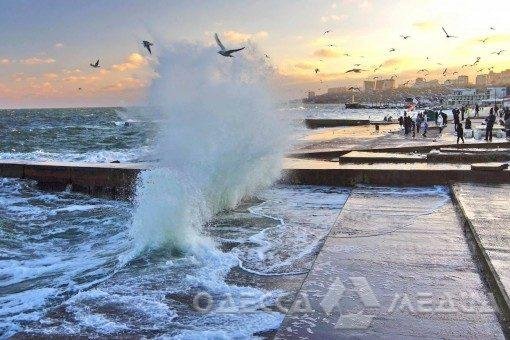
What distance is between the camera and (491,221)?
230 inches

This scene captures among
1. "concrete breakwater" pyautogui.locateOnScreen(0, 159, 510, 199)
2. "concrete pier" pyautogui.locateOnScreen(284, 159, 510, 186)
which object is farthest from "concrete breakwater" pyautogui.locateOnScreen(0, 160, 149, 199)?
"concrete pier" pyautogui.locateOnScreen(284, 159, 510, 186)

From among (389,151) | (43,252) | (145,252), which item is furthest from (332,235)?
(389,151)

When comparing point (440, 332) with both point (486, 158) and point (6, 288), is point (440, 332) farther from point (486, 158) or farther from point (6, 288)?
point (486, 158)

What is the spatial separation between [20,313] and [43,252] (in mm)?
2610

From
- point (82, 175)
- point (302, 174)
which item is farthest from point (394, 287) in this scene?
point (82, 175)

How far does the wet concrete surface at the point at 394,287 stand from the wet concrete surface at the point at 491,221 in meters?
0.16

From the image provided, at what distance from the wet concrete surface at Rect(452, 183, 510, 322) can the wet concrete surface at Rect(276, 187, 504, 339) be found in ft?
0.53

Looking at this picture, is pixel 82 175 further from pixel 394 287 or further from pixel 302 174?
pixel 394 287

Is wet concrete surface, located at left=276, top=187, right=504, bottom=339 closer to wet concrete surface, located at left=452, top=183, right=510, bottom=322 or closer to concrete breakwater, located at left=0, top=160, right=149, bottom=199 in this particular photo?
wet concrete surface, located at left=452, top=183, right=510, bottom=322

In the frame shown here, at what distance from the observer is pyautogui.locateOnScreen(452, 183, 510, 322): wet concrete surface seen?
4.16 metres

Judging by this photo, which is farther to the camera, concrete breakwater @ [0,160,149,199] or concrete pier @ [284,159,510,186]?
concrete breakwater @ [0,160,149,199]

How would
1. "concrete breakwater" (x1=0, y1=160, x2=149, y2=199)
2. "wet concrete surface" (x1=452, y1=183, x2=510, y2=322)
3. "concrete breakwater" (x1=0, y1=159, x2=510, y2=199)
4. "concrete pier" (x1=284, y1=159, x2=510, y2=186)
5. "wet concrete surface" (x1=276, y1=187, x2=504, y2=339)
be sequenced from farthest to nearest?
"concrete breakwater" (x1=0, y1=160, x2=149, y2=199) → "concrete breakwater" (x1=0, y1=159, x2=510, y2=199) → "concrete pier" (x1=284, y1=159, x2=510, y2=186) → "wet concrete surface" (x1=452, y1=183, x2=510, y2=322) → "wet concrete surface" (x1=276, y1=187, x2=504, y2=339)

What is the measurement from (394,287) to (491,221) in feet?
7.68

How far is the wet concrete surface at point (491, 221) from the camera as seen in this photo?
416cm
